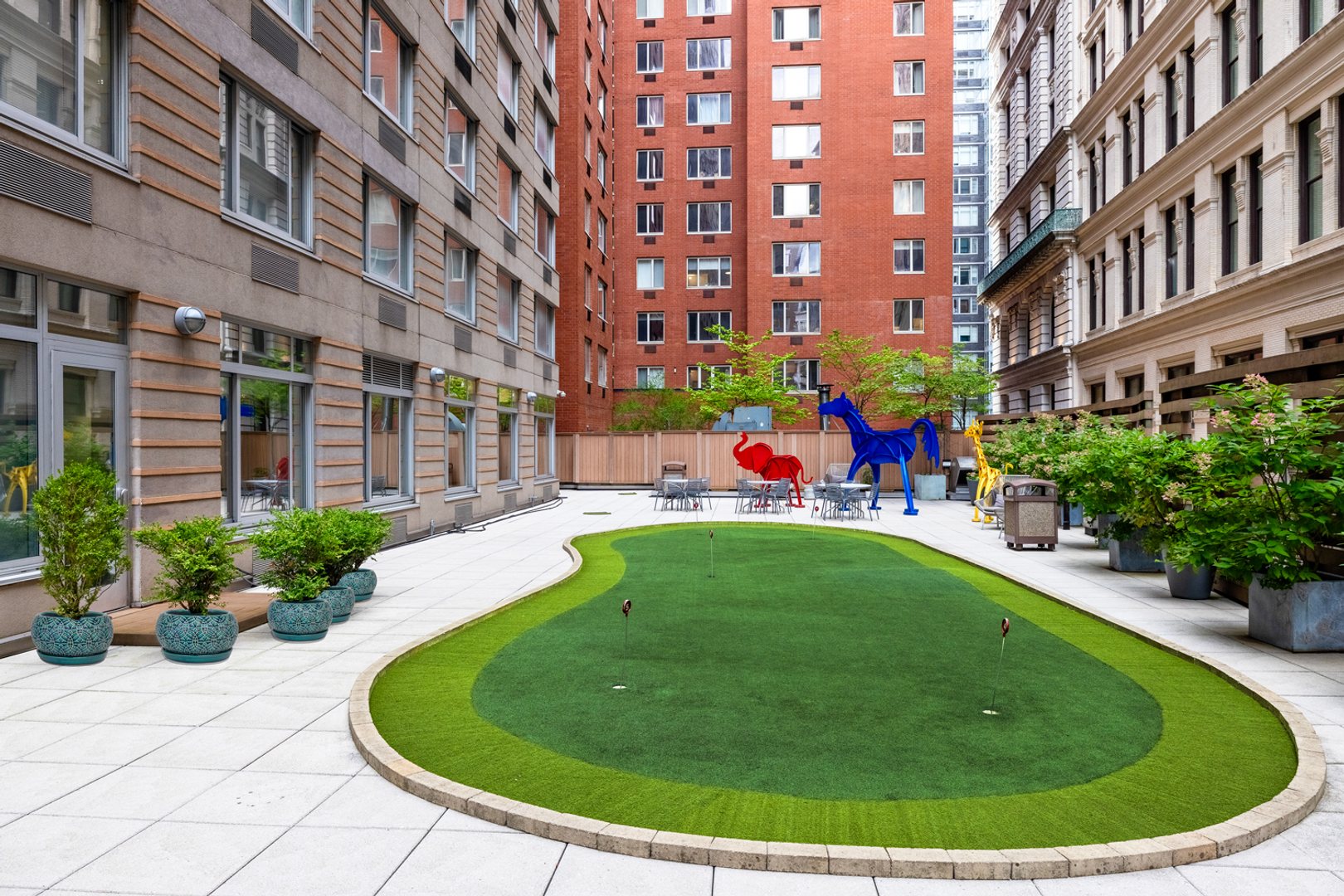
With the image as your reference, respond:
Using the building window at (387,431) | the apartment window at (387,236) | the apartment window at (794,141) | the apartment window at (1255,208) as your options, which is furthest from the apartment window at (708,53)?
the building window at (387,431)

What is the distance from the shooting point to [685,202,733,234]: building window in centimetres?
4650

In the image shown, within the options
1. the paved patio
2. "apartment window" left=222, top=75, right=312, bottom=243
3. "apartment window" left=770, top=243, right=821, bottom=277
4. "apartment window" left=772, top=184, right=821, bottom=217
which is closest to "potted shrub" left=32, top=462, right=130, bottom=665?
the paved patio

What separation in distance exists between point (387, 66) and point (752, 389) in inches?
1021

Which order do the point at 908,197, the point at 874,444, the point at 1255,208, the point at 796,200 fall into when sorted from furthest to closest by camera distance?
the point at 796,200, the point at 908,197, the point at 874,444, the point at 1255,208

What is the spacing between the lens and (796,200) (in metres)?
44.1

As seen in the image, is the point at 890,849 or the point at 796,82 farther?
the point at 796,82

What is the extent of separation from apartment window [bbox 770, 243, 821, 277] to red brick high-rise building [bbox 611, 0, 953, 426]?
91 mm

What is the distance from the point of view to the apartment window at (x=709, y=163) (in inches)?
1832

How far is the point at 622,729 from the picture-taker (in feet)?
17.8

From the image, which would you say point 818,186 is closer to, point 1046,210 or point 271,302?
point 1046,210

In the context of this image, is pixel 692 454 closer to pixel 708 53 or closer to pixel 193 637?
pixel 708 53

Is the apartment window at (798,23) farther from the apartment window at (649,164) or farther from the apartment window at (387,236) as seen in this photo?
the apartment window at (387,236)

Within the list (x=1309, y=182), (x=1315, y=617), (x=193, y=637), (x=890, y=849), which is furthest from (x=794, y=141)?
(x=890, y=849)

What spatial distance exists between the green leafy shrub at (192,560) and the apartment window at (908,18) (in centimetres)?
4558
